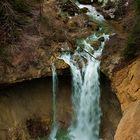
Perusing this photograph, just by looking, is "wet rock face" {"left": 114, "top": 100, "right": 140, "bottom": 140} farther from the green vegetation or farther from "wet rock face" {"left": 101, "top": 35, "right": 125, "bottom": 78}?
"wet rock face" {"left": 101, "top": 35, "right": 125, "bottom": 78}

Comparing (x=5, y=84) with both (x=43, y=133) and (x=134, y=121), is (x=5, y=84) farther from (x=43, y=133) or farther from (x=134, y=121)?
(x=134, y=121)

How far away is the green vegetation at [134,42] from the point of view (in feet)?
64.1

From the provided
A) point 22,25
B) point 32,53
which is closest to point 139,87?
point 32,53

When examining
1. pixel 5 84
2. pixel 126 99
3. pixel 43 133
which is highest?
pixel 126 99

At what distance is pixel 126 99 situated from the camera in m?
19.1

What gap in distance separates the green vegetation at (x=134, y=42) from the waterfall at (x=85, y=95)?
69.0 inches

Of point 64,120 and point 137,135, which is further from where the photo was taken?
point 64,120

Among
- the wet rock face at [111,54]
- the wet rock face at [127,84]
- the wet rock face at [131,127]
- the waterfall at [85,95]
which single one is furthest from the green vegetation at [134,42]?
the wet rock face at [131,127]

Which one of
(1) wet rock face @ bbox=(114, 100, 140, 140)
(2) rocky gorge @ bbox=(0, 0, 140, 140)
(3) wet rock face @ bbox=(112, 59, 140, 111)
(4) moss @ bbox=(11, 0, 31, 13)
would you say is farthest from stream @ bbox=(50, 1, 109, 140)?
(1) wet rock face @ bbox=(114, 100, 140, 140)

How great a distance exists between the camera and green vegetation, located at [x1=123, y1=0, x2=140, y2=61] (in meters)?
19.5

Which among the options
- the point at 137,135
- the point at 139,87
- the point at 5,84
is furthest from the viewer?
the point at 5,84

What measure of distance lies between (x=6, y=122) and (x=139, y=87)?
7000 mm

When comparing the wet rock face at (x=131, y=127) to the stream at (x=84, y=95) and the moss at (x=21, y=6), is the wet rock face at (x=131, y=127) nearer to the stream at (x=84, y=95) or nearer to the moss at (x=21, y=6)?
the stream at (x=84, y=95)

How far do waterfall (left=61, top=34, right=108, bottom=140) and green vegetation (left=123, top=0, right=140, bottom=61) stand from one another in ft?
5.75
